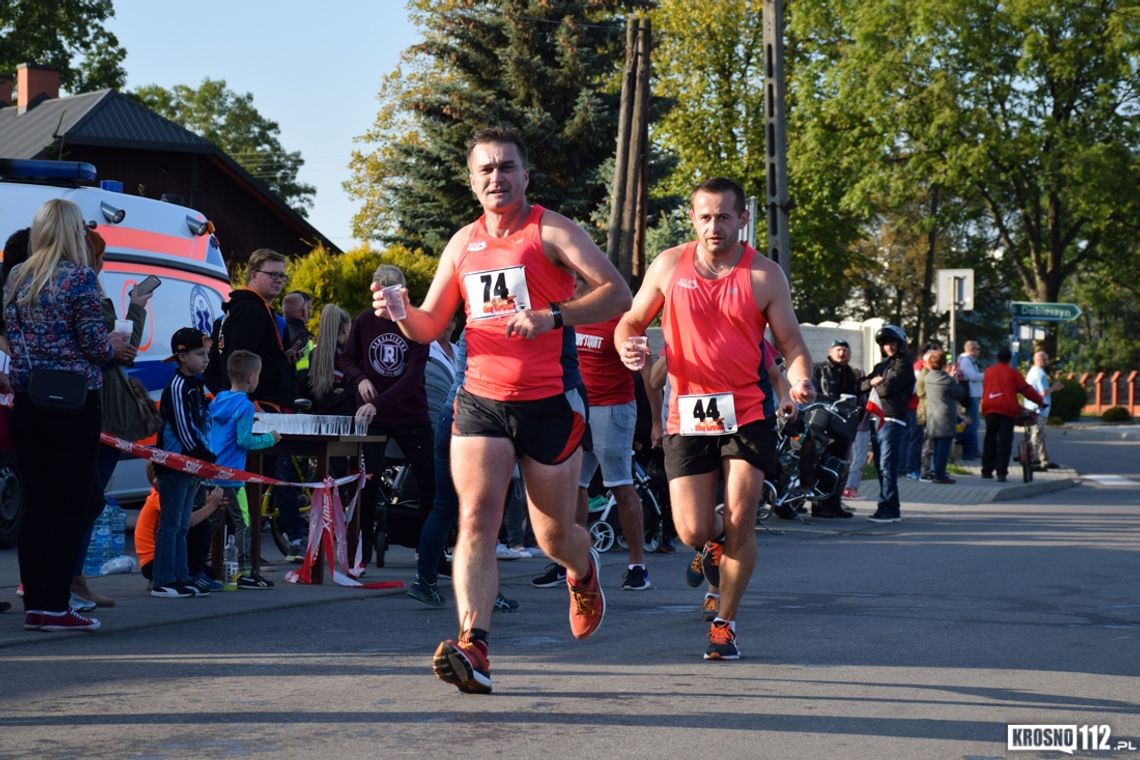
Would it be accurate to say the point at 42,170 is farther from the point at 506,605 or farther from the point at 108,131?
the point at 108,131

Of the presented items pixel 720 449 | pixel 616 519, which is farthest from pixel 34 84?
pixel 720 449

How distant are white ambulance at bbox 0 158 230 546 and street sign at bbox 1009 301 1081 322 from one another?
876 inches

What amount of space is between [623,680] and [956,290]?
22.0m

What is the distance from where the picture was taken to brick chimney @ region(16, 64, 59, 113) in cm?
4697

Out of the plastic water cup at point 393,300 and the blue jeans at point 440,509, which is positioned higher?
the plastic water cup at point 393,300

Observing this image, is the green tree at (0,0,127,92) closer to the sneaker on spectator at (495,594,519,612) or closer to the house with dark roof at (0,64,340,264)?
the house with dark roof at (0,64,340,264)

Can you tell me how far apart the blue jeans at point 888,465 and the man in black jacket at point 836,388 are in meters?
0.42

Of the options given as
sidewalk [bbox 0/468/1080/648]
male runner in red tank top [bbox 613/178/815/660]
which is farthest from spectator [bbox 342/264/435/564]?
male runner in red tank top [bbox 613/178/815/660]

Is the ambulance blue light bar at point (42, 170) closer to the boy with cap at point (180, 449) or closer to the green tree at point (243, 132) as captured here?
the boy with cap at point (180, 449)

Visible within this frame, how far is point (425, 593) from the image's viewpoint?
363 inches

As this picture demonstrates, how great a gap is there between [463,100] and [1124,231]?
26474mm

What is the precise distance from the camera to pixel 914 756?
5.33m

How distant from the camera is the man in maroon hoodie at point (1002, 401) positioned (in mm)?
24016

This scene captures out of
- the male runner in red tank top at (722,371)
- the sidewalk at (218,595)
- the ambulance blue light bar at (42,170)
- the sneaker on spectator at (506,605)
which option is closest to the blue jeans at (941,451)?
the sidewalk at (218,595)
